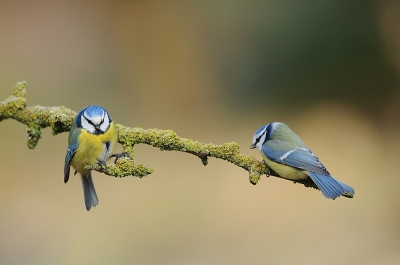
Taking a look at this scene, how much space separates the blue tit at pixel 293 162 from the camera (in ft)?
5.39

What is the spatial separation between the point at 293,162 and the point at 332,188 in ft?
0.73

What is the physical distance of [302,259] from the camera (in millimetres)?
3715

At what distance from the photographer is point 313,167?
178cm

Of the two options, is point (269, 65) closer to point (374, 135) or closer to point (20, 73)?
point (374, 135)

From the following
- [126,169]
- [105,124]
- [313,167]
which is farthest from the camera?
[105,124]

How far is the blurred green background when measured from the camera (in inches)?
153

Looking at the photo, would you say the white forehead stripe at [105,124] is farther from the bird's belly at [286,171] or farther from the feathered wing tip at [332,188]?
the feathered wing tip at [332,188]

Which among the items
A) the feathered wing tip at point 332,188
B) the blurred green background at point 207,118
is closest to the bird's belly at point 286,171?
the feathered wing tip at point 332,188

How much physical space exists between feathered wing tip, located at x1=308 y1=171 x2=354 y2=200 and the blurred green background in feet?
7.17

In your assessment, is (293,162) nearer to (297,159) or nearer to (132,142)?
(297,159)

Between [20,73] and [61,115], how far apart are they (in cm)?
326

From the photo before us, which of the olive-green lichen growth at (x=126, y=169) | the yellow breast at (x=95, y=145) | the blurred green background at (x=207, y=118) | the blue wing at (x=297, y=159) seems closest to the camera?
the olive-green lichen growth at (x=126, y=169)

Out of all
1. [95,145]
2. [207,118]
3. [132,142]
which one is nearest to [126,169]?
[132,142]

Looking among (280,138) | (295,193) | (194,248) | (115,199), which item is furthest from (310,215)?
(280,138)
